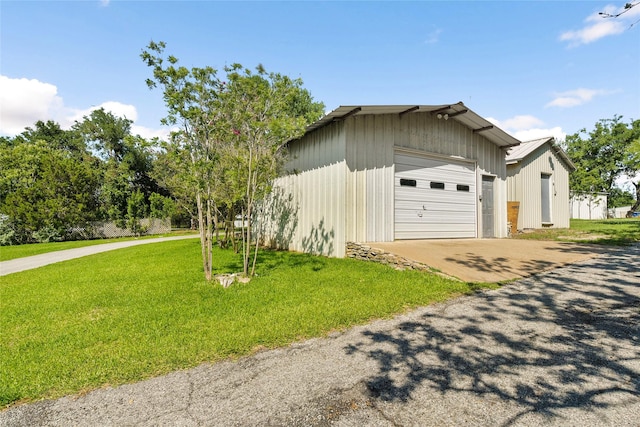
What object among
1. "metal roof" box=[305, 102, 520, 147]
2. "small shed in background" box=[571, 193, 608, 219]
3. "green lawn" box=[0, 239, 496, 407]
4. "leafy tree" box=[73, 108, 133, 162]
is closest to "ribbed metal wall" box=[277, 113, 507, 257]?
"metal roof" box=[305, 102, 520, 147]

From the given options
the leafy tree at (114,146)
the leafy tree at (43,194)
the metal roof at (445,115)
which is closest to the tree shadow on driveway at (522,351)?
the metal roof at (445,115)

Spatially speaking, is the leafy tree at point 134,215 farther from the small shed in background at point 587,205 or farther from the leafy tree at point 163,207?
the small shed in background at point 587,205

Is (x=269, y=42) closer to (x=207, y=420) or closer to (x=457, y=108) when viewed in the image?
(x=457, y=108)

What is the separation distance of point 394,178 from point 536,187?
9.40 m

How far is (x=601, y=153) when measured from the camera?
27812mm

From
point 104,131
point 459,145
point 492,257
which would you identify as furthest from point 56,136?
point 492,257

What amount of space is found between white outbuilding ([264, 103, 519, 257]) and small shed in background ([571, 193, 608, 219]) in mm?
25784

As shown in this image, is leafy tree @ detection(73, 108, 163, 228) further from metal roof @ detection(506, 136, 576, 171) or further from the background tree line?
metal roof @ detection(506, 136, 576, 171)

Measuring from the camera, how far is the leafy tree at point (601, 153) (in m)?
25.7

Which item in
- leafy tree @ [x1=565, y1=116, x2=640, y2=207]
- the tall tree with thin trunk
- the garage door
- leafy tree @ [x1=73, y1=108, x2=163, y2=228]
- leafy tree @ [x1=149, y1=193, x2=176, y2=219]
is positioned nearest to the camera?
the tall tree with thin trunk

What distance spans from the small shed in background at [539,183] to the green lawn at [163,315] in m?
10.4

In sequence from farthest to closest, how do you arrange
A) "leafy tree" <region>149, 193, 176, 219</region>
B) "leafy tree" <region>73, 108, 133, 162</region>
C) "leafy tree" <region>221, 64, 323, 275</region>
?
"leafy tree" <region>73, 108, 133, 162</region> < "leafy tree" <region>149, 193, 176, 219</region> < "leafy tree" <region>221, 64, 323, 275</region>

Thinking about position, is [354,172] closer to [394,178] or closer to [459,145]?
[394,178]

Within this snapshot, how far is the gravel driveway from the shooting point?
1807 mm
